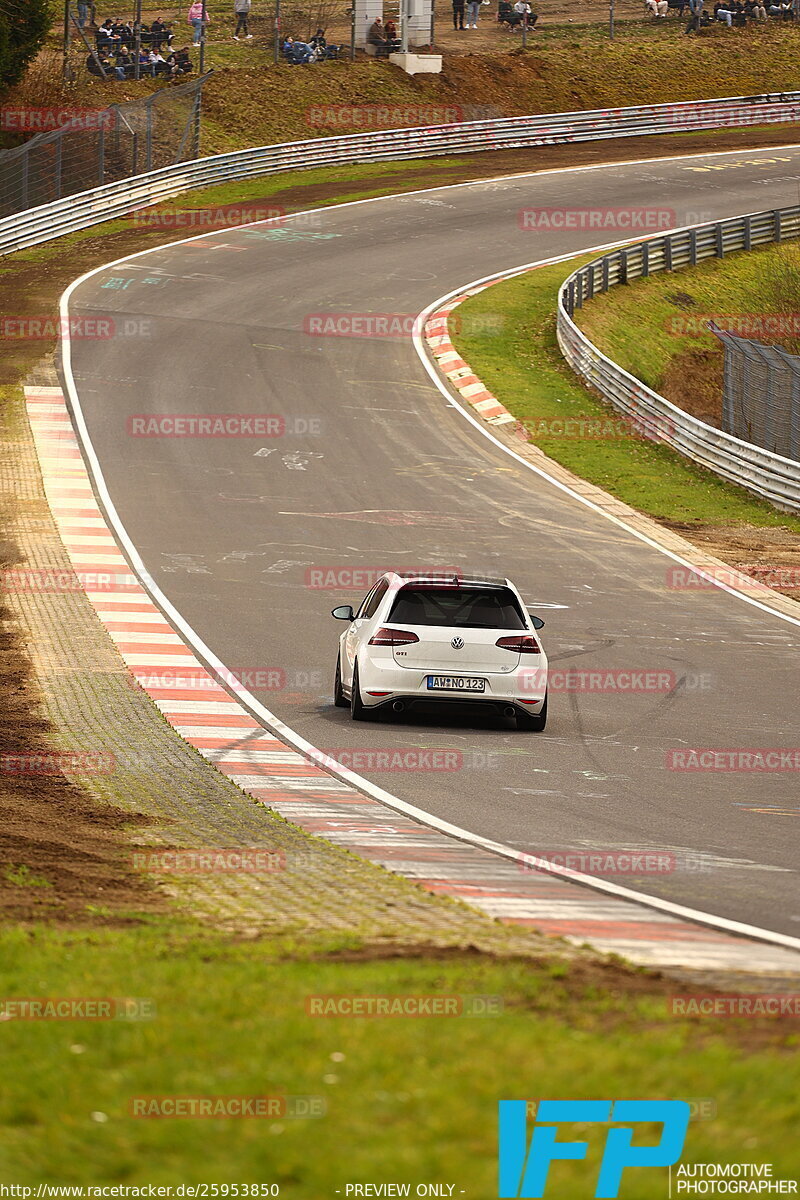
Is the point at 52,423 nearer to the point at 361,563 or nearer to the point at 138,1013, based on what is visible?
the point at 361,563

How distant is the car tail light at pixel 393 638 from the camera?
14234 millimetres

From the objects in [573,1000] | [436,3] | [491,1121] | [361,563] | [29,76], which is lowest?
[361,563]

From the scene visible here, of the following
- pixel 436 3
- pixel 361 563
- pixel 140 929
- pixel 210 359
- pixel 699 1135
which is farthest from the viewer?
pixel 436 3

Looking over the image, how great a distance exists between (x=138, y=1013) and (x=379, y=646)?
8.65 m

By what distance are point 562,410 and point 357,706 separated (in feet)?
69.1

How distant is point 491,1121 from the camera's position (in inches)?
183

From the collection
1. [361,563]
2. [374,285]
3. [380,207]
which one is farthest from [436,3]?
[361,563]
